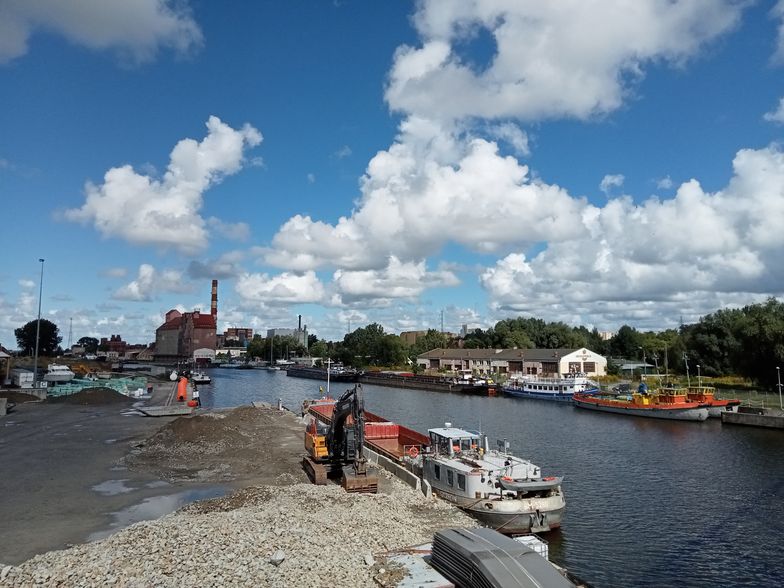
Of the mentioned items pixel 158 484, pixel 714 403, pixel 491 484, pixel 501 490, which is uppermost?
pixel 714 403

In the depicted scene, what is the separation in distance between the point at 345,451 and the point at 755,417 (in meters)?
45.8

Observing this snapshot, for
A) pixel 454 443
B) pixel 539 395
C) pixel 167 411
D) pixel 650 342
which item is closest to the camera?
pixel 454 443

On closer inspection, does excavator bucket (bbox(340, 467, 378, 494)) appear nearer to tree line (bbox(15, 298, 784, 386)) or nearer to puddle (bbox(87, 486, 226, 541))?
puddle (bbox(87, 486, 226, 541))

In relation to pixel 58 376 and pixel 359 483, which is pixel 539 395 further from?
pixel 58 376

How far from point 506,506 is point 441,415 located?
146 feet

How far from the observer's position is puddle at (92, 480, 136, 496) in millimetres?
27219

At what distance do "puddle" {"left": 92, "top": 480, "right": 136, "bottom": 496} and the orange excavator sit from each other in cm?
913

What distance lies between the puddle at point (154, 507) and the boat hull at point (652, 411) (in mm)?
50945

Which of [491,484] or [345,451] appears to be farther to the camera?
[345,451]

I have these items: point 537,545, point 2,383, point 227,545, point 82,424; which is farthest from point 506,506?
point 2,383

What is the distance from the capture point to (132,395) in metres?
81.2

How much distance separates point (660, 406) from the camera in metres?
62.7

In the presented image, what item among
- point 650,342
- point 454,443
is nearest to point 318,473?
point 454,443

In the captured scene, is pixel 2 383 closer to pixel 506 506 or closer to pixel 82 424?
pixel 82 424
